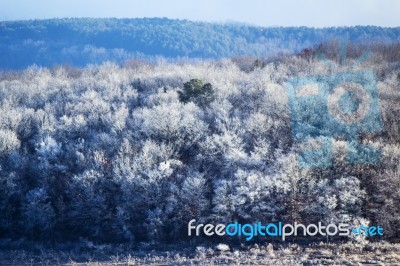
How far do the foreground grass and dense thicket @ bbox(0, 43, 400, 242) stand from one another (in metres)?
1.25

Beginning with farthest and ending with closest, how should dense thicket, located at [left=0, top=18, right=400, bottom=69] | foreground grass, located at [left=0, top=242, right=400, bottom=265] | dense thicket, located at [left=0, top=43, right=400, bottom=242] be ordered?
dense thicket, located at [left=0, top=18, right=400, bottom=69]
dense thicket, located at [left=0, top=43, right=400, bottom=242]
foreground grass, located at [left=0, top=242, right=400, bottom=265]

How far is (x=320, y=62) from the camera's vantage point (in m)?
33.6

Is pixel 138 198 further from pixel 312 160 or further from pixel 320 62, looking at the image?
pixel 320 62

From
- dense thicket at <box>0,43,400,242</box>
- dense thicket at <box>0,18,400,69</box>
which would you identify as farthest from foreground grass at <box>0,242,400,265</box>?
dense thicket at <box>0,18,400,69</box>

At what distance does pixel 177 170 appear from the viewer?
18.7 meters

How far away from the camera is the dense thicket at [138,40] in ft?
235

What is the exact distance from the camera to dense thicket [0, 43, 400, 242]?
52.6 feet

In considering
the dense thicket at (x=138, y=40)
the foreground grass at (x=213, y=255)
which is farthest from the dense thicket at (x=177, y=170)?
the dense thicket at (x=138, y=40)

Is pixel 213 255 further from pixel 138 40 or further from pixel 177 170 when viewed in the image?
pixel 138 40

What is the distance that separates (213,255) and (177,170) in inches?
215

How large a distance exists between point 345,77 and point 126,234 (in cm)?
1859

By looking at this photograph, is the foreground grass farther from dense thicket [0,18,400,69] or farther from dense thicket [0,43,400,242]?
dense thicket [0,18,400,69]

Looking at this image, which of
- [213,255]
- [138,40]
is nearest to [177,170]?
[213,255]

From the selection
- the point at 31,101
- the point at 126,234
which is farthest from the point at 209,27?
the point at 126,234
